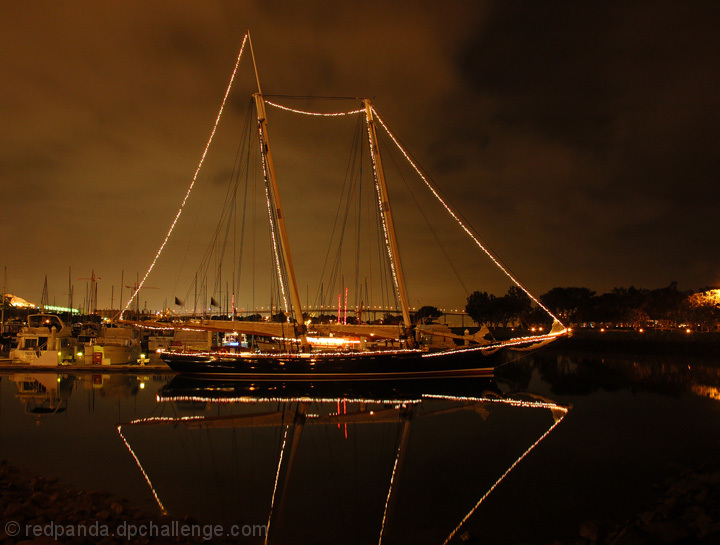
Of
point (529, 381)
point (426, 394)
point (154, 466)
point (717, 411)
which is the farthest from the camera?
point (529, 381)

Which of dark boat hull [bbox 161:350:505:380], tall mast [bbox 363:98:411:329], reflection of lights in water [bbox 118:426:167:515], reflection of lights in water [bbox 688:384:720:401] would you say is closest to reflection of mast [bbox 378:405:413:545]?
reflection of lights in water [bbox 118:426:167:515]

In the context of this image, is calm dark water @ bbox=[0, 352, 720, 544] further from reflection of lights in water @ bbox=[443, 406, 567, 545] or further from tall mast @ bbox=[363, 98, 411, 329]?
tall mast @ bbox=[363, 98, 411, 329]

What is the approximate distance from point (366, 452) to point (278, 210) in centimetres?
1885

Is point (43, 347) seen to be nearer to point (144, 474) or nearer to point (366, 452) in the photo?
point (144, 474)

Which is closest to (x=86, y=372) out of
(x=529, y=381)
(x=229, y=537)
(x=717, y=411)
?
(x=229, y=537)

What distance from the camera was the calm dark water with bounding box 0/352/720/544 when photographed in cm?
1033

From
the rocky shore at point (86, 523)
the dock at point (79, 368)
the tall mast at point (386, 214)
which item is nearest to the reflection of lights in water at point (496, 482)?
the rocky shore at point (86, 523)

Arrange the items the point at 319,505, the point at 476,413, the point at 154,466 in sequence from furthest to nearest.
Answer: the point at 476,413, the point at 154,466, the point at 319,505

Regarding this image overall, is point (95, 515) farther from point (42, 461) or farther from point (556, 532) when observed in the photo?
point (556, 532)

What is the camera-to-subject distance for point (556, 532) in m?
9.45

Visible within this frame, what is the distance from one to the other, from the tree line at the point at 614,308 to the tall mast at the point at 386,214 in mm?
59430

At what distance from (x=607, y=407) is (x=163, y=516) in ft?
71.4

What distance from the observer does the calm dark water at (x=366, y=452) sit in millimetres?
10328

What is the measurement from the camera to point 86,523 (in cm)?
843
